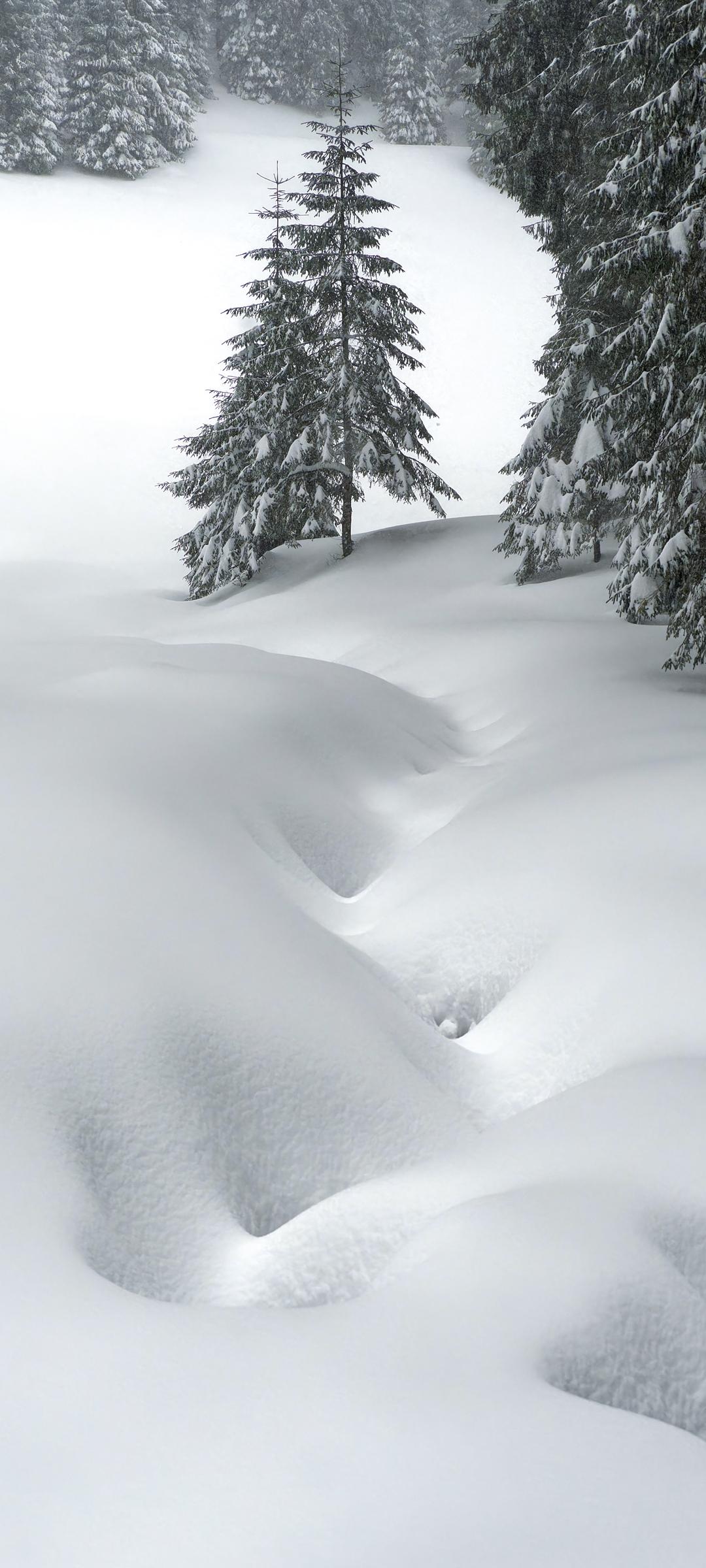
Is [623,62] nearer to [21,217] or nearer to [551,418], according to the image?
[551,418]

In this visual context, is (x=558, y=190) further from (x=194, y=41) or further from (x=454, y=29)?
(x=454, y=29)

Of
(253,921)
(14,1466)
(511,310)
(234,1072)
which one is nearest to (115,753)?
(253,921)

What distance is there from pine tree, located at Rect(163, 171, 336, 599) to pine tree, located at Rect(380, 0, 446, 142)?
38.3m

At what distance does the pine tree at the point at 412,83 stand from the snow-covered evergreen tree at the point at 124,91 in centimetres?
1371

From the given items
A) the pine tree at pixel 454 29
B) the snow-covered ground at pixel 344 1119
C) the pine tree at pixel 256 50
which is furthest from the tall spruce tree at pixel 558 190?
the pine tree at pixel 256 50

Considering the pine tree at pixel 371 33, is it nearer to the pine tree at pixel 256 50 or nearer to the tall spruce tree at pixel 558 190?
the pine tree at pixel 256 50

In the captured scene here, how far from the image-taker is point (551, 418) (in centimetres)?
1346

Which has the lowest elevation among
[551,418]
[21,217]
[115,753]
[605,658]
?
[605,658]

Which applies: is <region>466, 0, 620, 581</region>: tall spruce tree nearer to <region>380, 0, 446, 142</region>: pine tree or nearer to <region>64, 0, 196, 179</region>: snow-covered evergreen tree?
<region>64, 0, 196, 179</region>: snow-covered evergreen tree

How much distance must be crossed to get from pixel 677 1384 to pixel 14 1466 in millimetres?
1263

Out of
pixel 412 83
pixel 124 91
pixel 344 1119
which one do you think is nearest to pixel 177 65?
pixel 124 91

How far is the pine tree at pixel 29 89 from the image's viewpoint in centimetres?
3519

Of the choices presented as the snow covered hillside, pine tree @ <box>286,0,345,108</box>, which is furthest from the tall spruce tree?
pine tree @ <box>286,0,345,108</box>

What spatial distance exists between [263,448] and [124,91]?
2970cm
